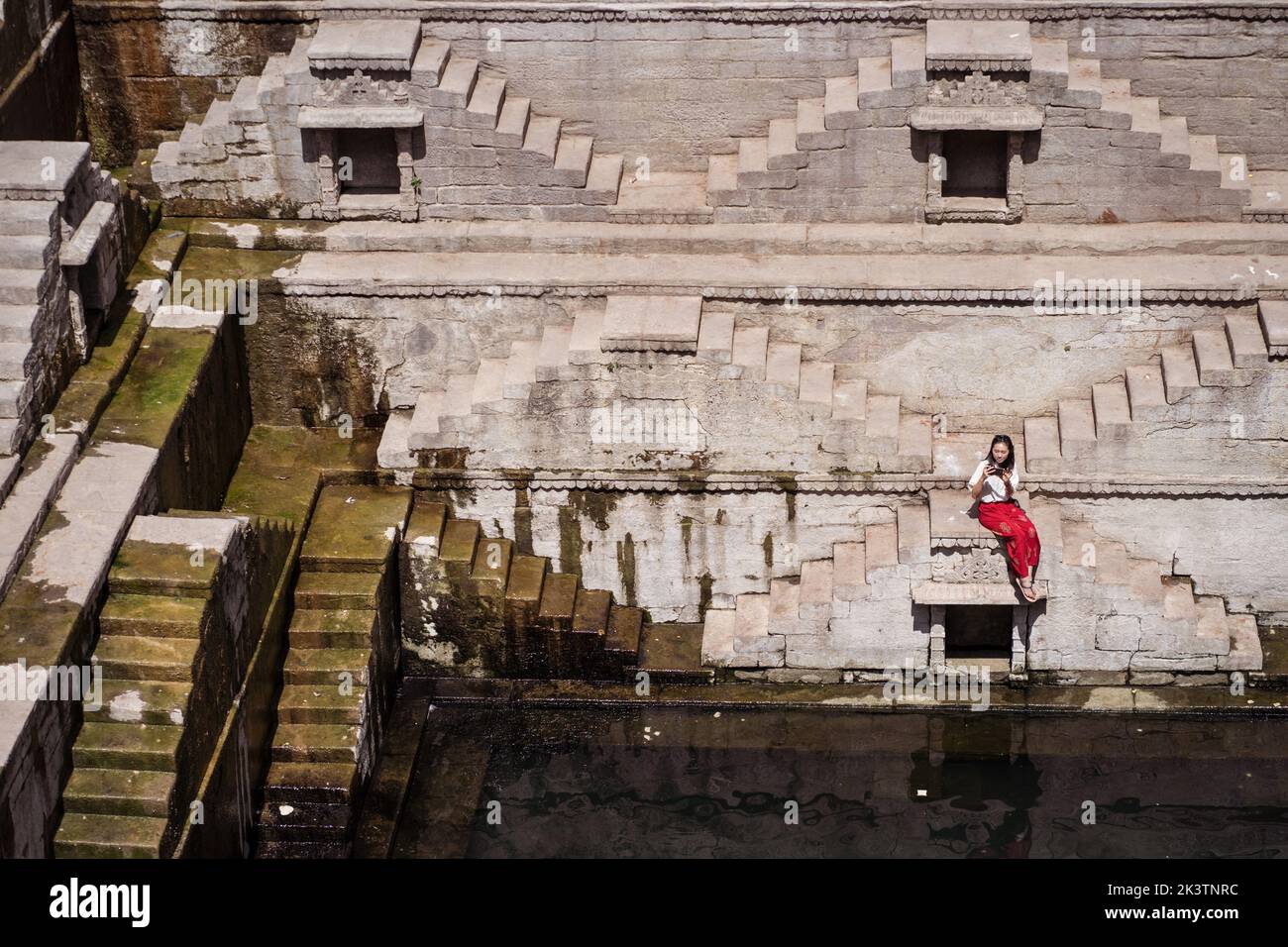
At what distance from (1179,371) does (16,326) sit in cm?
1217

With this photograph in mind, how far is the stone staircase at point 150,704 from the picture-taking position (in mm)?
20609

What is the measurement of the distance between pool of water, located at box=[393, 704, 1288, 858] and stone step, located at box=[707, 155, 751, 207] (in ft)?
18.9

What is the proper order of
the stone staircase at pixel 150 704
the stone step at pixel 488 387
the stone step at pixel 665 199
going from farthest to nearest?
the stone step at pixel 665 199 < the stone step at pixel 488 387 < the stone staircase at pixel 150 704

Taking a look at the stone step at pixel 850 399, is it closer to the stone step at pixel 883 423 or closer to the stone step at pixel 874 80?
the stone step at pixel 883 423

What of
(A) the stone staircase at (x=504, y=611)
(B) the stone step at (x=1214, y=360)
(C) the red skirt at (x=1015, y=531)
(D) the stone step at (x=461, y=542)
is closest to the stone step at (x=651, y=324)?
(D) the stone step at (x=461, y=542)

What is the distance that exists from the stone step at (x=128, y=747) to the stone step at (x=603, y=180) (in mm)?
8090

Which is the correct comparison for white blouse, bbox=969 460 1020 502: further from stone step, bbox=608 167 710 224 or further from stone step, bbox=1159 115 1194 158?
stone step, bbox=608 167 710 224

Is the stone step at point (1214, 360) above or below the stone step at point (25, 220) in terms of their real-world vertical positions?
below

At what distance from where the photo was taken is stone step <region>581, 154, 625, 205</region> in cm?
2563

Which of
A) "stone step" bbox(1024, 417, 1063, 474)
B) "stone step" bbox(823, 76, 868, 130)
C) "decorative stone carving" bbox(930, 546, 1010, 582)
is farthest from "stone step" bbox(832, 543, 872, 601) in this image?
"stone step" bbox(823, 76, 868, 130)

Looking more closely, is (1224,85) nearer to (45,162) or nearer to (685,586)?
(685,586)

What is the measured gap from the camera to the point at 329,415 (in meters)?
26.1

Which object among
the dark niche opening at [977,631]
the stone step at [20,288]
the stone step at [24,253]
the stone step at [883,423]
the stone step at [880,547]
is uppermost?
the stone step at [24,253]

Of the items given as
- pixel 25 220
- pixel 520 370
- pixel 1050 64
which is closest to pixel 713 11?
pixel 1050 64
